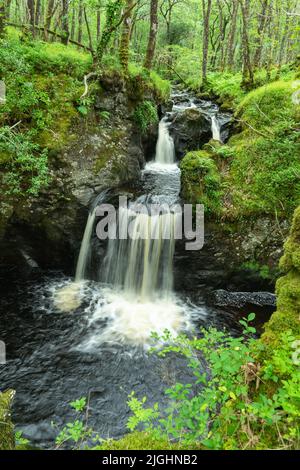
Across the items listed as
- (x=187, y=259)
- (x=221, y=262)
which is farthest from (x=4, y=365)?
(x=221, y=262)

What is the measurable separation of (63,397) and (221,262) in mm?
4695

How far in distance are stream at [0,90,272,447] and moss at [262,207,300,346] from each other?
2.55 m

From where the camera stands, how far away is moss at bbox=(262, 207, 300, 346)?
278cm

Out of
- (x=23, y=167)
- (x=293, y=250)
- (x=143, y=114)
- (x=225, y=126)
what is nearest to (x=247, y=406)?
(x=293, y=250)

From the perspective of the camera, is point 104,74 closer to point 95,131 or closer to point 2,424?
point 95,131

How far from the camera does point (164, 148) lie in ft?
41.5

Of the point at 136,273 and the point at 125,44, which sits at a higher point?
the point at 125,44

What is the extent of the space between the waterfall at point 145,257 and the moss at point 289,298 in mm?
4757

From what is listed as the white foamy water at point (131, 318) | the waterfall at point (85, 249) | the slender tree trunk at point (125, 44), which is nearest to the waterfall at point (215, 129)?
the slender tree trunk at point (125, 44)

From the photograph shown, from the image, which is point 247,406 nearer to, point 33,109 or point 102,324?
point 102,324

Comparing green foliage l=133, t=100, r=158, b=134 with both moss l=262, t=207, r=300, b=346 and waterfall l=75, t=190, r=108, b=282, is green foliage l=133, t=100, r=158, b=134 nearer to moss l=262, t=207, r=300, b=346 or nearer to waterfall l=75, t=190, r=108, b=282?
waterfall l=75, t=190, r=108, b=282

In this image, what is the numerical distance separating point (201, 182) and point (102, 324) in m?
4.40

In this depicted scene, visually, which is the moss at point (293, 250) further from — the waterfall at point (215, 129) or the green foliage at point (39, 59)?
the waterfall at point (215, 129)
